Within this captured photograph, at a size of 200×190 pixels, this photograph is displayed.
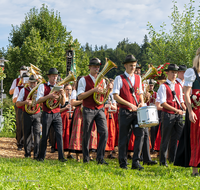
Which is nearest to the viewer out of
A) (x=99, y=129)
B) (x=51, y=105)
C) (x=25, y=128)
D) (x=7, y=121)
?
(x=99, y=129)

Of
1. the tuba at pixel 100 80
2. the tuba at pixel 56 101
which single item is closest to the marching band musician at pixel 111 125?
the tuba at pixel 100 80

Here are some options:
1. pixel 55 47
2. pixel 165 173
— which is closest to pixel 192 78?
pixel 165 173

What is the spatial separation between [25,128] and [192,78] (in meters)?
4.65

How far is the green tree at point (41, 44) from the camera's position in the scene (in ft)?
97.2

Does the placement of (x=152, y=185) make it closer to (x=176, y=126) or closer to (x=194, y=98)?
(x=194, y=98)

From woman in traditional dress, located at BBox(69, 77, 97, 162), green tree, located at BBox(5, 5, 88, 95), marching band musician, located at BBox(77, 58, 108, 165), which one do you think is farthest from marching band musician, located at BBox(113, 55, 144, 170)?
green tree, located at BBox(5, 5, 88, 95)

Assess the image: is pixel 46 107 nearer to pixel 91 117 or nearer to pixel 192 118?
pixel 91 117

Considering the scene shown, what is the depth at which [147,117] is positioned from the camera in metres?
5.32

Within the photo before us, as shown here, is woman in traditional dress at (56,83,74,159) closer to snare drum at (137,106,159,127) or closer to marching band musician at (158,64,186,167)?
marching band musician at (158,64,186,167)

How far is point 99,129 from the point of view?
666 cm

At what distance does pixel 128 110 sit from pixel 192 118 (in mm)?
1391

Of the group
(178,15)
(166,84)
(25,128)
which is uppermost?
(178,15)

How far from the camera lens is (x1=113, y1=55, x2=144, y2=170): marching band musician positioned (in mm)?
5867

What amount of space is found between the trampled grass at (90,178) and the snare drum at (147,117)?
88 centimetres
